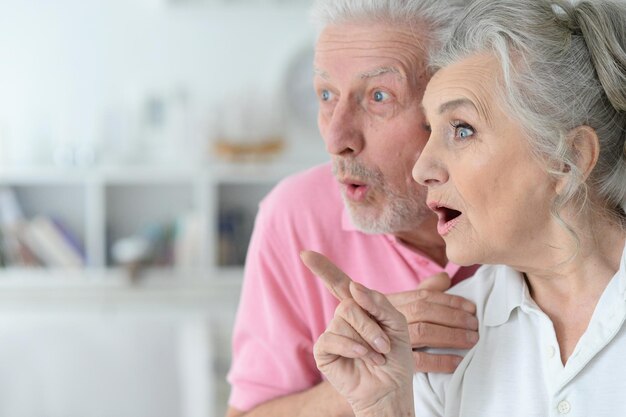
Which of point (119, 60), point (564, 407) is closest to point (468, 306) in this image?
point (564, 407)

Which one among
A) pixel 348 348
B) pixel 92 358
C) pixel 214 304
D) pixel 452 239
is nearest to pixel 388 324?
pixel 348 348

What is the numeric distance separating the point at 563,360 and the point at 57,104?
143 inches

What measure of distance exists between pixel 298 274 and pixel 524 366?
520mm

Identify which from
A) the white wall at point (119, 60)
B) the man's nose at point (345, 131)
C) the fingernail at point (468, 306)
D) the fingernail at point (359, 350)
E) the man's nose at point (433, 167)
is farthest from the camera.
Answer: the white wall at point (119, 60)

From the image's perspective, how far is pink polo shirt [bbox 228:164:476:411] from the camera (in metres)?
1.81

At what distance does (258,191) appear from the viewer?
477 cm

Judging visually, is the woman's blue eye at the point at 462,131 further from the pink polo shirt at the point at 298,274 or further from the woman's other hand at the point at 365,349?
the pink polo shirt at the point at 298,274

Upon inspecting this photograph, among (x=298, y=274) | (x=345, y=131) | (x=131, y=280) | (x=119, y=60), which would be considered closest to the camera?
(x=345, y=131)

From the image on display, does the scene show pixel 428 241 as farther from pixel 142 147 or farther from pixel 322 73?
pixel 142 147

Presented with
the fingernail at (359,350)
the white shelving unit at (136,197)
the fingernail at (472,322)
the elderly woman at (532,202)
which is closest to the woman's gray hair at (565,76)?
the elderly woman at (532,202)

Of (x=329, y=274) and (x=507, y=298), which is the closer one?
(x=329, y=274)

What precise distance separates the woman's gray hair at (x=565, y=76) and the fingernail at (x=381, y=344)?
1.03 feet

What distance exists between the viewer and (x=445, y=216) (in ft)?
4.90

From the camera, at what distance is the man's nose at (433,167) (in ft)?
4.75
